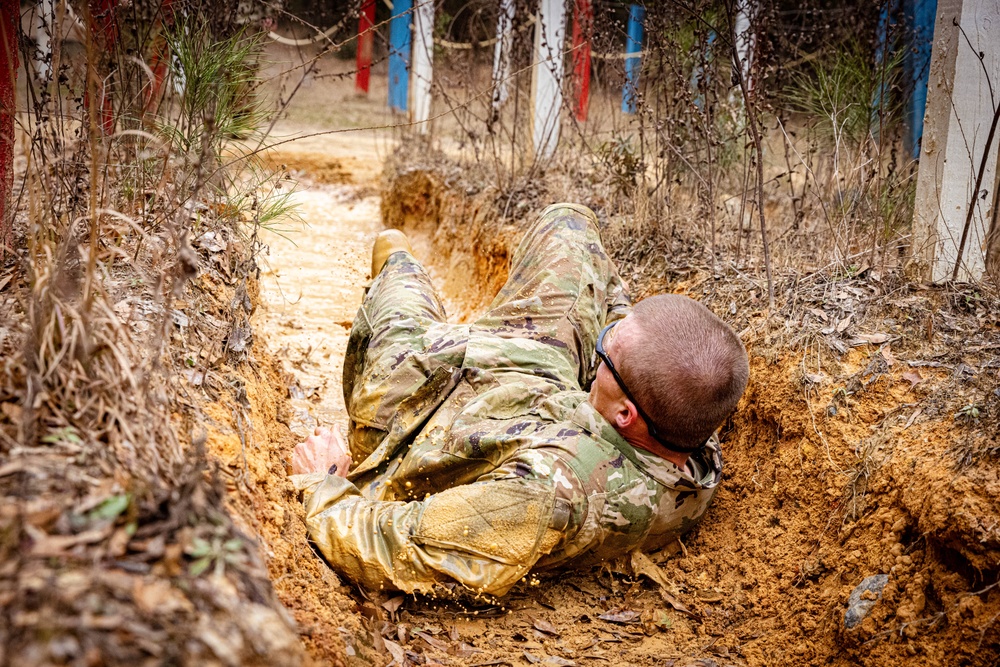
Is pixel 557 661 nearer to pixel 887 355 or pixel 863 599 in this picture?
pixel 863 599

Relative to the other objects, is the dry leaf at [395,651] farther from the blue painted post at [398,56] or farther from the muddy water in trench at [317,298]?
the blue painted post at [398,56]

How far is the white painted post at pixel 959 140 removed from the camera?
3.21 m

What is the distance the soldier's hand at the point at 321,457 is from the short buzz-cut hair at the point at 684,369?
3.61ft

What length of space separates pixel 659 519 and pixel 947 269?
1727 millimetres

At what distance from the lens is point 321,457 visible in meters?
2.90

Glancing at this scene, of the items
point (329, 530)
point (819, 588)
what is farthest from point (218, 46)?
point (819, 588)

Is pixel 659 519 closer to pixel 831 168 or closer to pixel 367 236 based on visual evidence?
pixel 831 168

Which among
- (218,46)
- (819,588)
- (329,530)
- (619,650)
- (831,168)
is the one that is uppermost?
(218,46)

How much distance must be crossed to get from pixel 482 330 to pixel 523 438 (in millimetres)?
778

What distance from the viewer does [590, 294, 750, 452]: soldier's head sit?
2.38 m

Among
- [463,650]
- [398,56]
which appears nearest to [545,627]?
[463,650]

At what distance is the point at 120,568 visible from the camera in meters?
1.21

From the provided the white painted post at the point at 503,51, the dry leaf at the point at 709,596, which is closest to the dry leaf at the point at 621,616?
the dry leaf at the point at 709,596

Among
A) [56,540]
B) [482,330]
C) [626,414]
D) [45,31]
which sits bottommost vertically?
[626,414]
